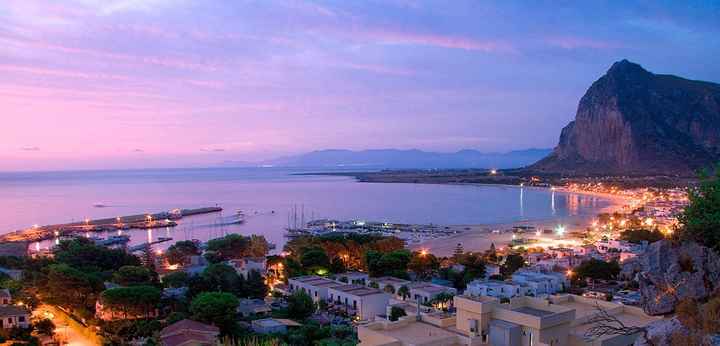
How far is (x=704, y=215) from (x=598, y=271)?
1492 centimetres

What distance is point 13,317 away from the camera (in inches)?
481

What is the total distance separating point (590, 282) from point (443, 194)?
57.8 m

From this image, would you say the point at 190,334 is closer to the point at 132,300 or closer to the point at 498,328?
the point at 132,300

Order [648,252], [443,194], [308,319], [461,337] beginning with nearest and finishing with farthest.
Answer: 1. [648,252]
2. [461,337]
3. [308,319]
4. [443,194]

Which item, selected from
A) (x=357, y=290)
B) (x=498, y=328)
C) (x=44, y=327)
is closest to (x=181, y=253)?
(x=44, y=327)

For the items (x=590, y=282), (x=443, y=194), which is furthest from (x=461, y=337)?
(x=443, y=194)

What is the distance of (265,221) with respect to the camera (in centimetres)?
4916

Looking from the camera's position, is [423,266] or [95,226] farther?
[95,226]

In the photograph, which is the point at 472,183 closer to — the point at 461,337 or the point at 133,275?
the point at 133,275

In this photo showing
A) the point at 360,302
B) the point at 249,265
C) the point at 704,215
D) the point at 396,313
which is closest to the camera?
the point at 704,215

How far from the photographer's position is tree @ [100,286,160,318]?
13227mm

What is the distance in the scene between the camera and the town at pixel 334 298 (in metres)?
7.14

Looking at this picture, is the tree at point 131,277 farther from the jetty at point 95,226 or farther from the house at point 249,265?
the jetty at point 95,226

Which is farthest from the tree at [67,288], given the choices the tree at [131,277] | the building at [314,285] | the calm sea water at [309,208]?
the calm sea water at [309,208]
